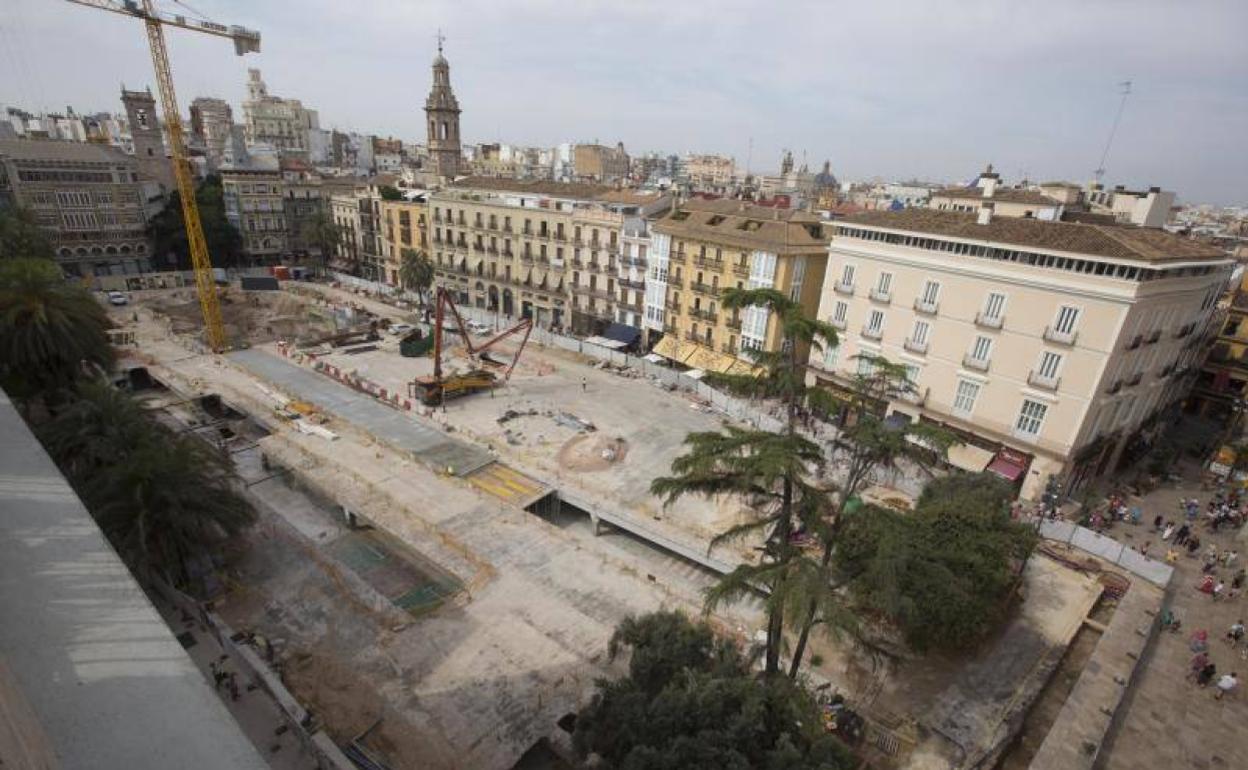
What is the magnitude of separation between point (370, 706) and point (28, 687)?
1385 centimetres

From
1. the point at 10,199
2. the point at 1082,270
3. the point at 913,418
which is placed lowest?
the point at 913,418

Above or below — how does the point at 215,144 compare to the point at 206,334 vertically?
above

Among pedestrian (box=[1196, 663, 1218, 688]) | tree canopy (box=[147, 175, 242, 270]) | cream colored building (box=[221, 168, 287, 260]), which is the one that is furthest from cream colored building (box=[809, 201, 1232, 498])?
tree canopy (box=[147, 175, 242, 270])

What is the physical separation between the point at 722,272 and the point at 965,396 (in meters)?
22.0

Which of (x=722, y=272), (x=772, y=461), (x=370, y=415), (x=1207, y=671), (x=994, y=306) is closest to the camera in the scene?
(x=772, y=461)

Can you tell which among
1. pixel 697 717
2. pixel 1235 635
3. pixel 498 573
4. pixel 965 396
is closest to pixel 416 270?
pixel 498 573

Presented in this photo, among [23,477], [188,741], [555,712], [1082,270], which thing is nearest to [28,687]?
[188,741]

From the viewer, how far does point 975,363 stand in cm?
3719

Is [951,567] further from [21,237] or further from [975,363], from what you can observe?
[21,237]

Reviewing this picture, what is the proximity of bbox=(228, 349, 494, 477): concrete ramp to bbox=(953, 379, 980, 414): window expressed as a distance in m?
30.0

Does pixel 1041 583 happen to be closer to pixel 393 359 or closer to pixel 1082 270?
pixel 1082 270

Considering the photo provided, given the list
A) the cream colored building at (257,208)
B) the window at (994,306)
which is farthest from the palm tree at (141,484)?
the cream colored building at (257,208)

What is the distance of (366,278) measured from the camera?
8838 cm

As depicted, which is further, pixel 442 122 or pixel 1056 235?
pixel 442 122
